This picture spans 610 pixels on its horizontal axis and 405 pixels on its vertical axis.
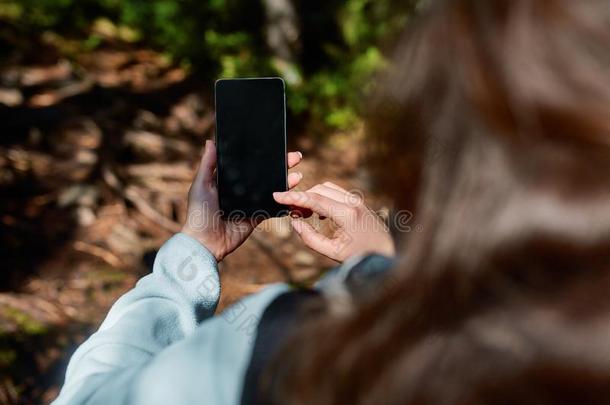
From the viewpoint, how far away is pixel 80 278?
3.40 metres

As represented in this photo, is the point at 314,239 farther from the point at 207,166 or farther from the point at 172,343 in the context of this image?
the point at 172,343

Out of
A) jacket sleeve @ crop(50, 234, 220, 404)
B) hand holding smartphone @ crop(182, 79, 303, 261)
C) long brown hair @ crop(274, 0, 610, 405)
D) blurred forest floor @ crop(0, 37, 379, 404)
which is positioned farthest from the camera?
blurred forest floor @ crop(0, 37, 379, 404)

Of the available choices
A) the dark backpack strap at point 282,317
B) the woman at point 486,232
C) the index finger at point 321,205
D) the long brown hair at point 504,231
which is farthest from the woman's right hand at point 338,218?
the long brown hair at point 504,231

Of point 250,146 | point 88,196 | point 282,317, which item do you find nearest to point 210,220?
point 250,146

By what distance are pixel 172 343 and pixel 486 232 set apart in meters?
0.89

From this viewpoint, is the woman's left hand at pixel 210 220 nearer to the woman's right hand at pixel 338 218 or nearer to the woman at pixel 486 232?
the woman's right hand at pixel 338 218

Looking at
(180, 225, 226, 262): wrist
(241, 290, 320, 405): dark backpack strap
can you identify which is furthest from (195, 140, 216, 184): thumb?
(241, 290, 320, 405): dark backpack strap

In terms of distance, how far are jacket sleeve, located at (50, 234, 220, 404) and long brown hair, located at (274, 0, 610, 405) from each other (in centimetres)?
58

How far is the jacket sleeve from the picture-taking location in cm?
123

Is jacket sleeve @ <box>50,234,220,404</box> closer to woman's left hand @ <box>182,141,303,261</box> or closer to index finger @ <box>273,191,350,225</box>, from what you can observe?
woman's left hand @ <box>182,141,303,261</box>

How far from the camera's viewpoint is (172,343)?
54.1 inches

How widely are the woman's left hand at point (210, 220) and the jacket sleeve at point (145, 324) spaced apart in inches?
3.8

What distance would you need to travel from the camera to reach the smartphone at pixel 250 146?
1944 millimetres

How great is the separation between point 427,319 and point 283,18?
5.66 metres
